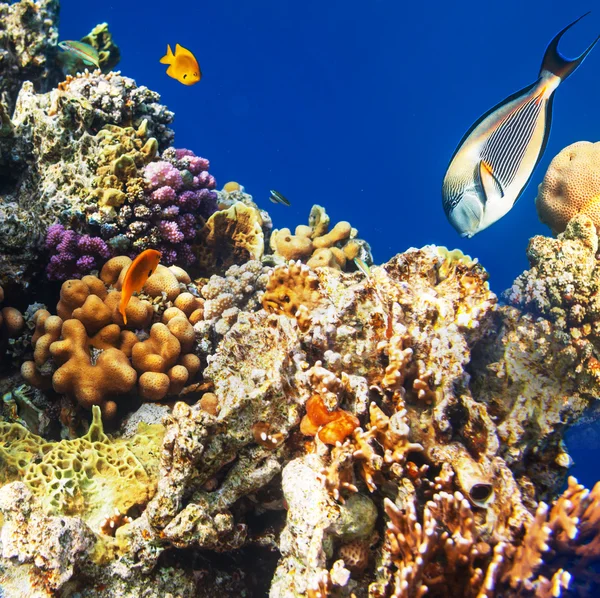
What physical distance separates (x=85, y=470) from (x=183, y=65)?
4.83 meters

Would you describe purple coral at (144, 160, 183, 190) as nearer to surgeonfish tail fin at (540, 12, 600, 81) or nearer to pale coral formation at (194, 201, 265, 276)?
pale coral formation at (194, 201, 265, 276)

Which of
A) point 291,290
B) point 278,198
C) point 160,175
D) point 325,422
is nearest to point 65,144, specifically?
point 160,175

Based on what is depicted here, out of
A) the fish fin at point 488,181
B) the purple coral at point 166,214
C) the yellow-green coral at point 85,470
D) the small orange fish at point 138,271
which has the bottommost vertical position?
the yellow-green coral at point 85,470

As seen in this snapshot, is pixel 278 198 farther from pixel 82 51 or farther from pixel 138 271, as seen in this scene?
pixel 138 271

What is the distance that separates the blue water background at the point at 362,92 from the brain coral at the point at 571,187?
57.9m

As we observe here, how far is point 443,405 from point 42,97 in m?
5.46


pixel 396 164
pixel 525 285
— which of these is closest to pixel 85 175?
pixel 525 285

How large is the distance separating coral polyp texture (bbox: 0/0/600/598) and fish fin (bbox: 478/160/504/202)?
1.05 metres

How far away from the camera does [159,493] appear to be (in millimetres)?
2201

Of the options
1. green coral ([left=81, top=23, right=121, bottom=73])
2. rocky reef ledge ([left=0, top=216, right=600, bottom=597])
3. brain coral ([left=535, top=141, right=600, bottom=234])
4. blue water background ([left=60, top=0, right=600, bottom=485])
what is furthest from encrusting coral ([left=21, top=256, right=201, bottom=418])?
blue water background ([left=60, top=0, right=600, bottom=485])

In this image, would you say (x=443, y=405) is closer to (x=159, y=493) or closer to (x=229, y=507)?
(x=229, y=507)

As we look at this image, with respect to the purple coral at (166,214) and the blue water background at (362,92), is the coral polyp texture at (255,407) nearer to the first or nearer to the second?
the purple coral at (166,214)

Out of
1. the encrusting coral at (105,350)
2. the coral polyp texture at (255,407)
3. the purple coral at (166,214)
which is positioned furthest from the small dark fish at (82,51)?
the encrusting coral at (105,350)

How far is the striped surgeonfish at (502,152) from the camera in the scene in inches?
70.0
